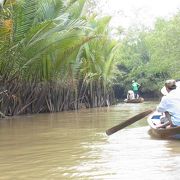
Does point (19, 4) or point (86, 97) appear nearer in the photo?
point (19, 4)

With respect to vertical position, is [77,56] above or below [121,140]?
above

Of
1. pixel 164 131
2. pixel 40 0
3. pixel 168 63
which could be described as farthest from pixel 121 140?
pixel 168 63

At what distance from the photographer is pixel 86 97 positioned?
21.7 meters

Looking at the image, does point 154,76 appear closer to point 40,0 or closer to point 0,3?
point 40,0

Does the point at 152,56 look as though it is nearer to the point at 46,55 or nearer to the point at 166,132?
the point at 46,55

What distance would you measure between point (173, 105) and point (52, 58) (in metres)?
9.73

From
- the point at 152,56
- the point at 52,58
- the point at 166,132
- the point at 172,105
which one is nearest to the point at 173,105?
the point at 172,105

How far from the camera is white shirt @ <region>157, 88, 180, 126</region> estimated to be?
7168 mm

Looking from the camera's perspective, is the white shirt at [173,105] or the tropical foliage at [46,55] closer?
the white shirt at [173,105]

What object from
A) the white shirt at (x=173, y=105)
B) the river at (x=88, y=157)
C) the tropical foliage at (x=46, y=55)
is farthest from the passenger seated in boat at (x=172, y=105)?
the tropical foliage at (x=46, y=55)

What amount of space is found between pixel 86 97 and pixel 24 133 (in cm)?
1254

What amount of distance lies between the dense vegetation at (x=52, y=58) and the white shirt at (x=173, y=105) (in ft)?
19.4

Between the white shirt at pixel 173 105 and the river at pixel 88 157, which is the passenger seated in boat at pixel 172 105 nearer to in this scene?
the white shirt at pixel 173 105

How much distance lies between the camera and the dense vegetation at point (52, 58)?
13.5 m
